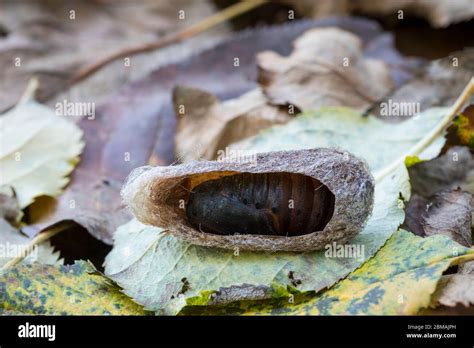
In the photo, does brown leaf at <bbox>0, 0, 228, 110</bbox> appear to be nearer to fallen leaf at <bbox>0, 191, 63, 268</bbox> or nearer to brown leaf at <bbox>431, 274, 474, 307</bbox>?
fallen leaf at <bbox>0, 191, 63, 268</bbox>

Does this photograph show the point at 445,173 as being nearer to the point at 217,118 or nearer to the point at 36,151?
the point at 217,118

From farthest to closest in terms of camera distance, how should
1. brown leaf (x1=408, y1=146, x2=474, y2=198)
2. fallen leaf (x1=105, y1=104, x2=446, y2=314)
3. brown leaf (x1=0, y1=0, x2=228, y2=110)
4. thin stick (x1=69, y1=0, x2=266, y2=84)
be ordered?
thin stick (x1=69, y1=0, x2=266, y2=84) < brown leaf (x1=0, y1=0, x2=228, y2=110) < brown leaf (x1=408, y1=146, x2=474, y2=198) < fallen leaf (x1=105, y1=104, x2=446, y2=314)

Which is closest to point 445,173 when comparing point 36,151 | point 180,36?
point 36,151

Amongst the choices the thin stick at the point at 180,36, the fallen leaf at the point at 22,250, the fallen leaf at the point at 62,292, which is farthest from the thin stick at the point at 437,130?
the thin stick at the point at 180,36

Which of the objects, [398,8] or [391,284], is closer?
[391,284]

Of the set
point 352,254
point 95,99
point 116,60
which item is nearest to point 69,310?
point 352,254

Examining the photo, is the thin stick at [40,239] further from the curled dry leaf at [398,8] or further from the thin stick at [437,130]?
the curled dry leaf at [398,8]

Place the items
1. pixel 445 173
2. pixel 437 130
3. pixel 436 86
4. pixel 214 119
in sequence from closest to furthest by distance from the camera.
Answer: pixel 445 173
pixel 437 130
pixel 214 119
pixel 436 86

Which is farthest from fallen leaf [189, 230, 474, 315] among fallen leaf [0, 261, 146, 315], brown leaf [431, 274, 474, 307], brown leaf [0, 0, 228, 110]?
brown leaf [0, 0, 228, 110]
